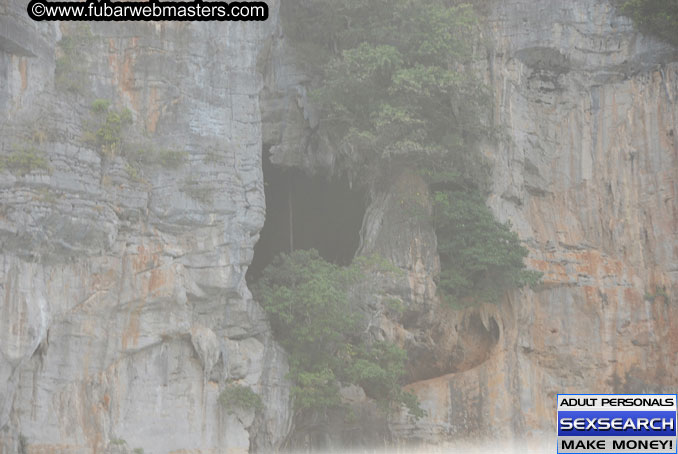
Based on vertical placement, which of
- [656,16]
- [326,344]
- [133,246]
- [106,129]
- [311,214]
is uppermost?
[656,16]

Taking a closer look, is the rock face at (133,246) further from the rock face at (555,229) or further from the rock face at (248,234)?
the rock face at (555,229)

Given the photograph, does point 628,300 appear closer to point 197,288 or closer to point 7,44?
point 197,288

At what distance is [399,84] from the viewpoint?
76.0 feet

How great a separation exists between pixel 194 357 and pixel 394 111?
658 cm

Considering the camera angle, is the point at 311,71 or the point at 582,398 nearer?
the point at 582,398

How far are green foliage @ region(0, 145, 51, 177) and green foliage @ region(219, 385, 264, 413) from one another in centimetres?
510

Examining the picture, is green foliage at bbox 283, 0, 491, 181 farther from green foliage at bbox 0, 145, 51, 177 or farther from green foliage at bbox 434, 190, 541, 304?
green foliage at bbox 0, 145, 51, 177

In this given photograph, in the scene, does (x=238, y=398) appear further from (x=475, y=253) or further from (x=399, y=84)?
(x=399, y=84)

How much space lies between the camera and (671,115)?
2444 centimetres

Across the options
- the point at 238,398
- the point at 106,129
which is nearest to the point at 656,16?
the point at 106,129

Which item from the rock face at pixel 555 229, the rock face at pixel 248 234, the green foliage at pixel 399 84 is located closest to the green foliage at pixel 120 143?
the rock face at pixel 248 234

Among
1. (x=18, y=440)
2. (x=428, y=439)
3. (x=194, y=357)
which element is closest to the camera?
(x=18, y=440)

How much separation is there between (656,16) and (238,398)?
40.3ft

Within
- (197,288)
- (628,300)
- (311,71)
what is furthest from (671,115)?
(197,288)
